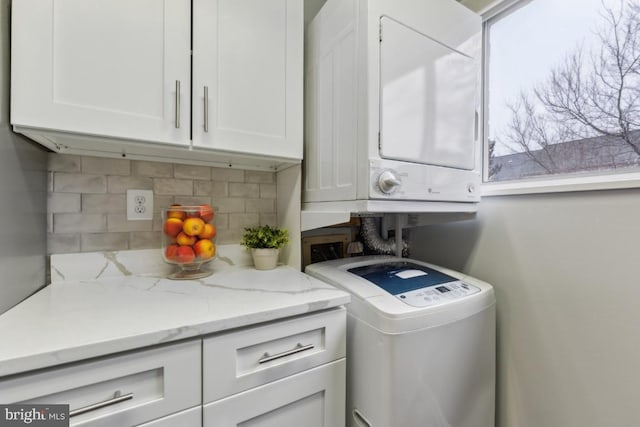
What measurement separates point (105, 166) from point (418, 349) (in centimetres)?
141

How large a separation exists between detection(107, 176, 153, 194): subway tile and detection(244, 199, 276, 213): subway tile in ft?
1.48

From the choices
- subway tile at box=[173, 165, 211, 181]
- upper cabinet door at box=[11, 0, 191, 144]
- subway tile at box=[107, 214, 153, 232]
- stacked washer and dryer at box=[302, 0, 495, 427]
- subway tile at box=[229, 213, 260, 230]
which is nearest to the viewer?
upper cabinet door at box=[11, 0, 191, 144]

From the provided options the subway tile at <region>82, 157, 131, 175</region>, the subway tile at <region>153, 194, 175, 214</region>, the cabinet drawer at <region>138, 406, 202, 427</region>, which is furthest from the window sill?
the subway tile at <region>82, 157, 131, 175</region>

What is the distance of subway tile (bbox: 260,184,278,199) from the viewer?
1475 millimetres

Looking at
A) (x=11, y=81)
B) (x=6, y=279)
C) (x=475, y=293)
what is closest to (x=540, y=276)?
(x=475, y=293)

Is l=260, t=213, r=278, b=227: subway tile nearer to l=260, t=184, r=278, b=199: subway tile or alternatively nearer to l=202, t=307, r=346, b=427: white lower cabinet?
l=260, t=184, r=278, b=199: subway tile

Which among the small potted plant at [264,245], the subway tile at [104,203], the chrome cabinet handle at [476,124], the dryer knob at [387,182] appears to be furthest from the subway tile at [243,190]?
the chrome cabinet handle at [476,124]

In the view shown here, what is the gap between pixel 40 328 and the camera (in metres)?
0.63

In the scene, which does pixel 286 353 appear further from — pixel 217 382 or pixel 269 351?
pixel 217 382

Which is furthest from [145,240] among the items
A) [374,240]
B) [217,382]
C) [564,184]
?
[564,184]

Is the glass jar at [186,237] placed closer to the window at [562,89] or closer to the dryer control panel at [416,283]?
the dryer control panel at [416,283]

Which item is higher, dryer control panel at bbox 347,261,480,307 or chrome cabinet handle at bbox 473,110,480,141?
chrome cabinet handle at bbox 473,110,480,141

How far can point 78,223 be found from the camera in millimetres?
1060

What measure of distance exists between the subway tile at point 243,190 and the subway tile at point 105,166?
44 centimetres
